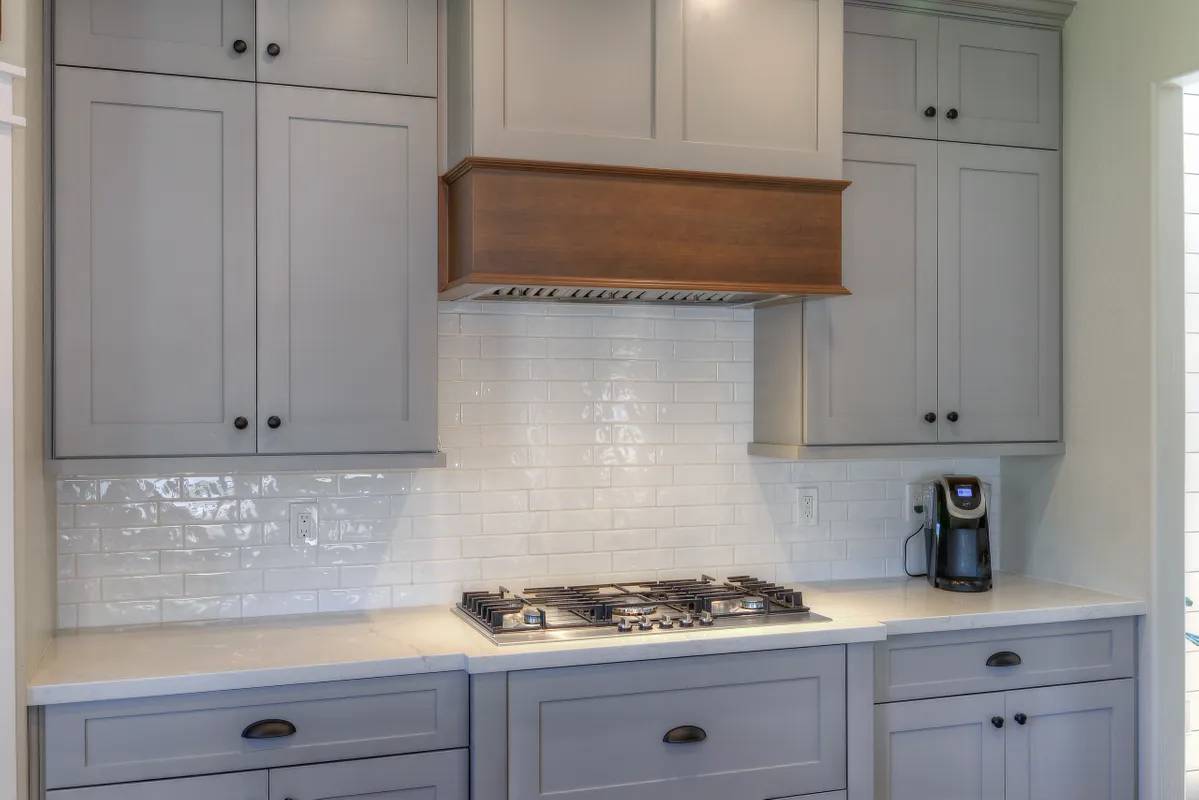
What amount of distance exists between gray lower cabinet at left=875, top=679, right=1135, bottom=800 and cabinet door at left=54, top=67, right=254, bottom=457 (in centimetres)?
180

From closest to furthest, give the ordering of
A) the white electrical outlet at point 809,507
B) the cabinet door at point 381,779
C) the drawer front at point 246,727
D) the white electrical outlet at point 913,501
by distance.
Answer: the drawer front at point 246,727, the cabinet door at point 381,779, the white electrical outlet at point 809,507, the white electrical outlet at point 913,501

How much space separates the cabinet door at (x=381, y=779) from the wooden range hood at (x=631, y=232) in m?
1.09

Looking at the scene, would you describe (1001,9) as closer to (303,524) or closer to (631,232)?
(631,232)

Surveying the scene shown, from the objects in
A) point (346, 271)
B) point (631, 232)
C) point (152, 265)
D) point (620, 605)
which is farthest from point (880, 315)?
point (152, 265)

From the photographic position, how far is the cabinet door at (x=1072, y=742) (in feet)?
9.75

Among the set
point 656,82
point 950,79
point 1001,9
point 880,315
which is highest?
point 1001,9

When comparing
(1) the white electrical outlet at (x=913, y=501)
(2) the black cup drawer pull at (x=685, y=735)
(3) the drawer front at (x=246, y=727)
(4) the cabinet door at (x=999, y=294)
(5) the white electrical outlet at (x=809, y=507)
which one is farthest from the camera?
(1) the white electrical outlet at (x=913, y=501)

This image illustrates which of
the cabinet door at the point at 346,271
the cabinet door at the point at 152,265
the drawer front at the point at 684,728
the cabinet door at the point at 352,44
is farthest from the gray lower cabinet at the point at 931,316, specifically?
the cabinet door at the point at 152,265

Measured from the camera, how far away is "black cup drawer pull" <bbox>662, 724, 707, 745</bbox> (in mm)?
2570

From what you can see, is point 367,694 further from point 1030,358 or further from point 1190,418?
point 1190,418

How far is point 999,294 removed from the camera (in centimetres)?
324

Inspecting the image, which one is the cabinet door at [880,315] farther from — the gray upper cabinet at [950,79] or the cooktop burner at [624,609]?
the cooktop burner at [624,609]

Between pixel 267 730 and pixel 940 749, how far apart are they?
169 centimetres

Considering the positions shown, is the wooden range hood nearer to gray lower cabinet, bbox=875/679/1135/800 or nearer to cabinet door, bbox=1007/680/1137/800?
gray lower cabinet, bbox=875/679/1135/800
